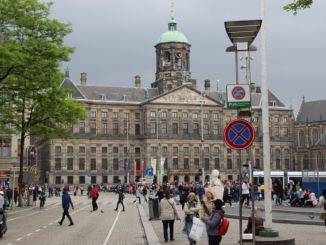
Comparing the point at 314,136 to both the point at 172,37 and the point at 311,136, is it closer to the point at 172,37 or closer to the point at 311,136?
the point at 311,136

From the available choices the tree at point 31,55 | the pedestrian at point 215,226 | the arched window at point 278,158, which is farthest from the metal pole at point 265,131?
the arched window at point 278,158

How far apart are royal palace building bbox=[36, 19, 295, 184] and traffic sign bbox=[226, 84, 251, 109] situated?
87.7 meters

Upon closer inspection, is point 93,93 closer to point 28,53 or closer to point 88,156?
point 88,156

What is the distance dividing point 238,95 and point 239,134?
3.84 feet

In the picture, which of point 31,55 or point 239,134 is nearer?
point 239,134

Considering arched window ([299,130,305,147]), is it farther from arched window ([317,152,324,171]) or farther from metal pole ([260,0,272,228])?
metal pole ([260,0,272,228])

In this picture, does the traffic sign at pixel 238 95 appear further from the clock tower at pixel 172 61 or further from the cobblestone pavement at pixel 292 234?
the clock tower at pixel 172 61

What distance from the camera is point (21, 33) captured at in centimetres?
3017

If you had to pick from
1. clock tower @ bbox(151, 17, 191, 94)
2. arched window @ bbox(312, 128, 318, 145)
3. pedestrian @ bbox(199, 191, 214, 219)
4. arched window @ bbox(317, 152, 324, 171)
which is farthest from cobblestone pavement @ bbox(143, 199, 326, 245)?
arched window @ bbox(312, 128, 318, 145)

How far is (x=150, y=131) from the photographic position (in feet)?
339

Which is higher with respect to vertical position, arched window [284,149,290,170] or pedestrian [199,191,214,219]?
arched window [284,149,290,170]

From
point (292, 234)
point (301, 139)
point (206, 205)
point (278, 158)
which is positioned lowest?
point (292, 234)

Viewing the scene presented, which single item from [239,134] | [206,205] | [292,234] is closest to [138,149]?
[292,234]

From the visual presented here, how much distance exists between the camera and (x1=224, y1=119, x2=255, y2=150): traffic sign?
10.3 meters
